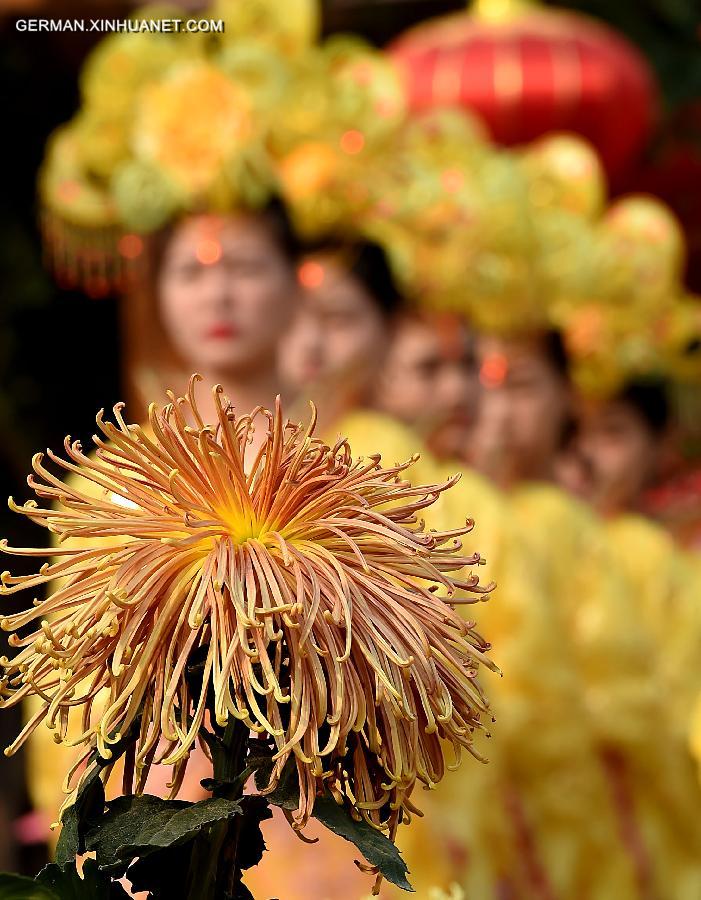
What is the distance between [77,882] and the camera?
0.62m

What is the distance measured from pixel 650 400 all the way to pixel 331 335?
5.01 ft

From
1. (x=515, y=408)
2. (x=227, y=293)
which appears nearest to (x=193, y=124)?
(x=227, y=293)

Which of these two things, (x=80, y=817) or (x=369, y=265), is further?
(x=369, y=265)

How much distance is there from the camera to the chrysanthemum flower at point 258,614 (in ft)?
1.93

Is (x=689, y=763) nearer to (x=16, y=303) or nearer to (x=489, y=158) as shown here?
(x=489, y=158)

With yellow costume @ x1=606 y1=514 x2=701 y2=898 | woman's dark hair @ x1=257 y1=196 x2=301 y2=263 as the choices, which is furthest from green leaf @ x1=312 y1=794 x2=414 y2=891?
yellow costume @ x1=606 y1=514 x2=701 y2=898

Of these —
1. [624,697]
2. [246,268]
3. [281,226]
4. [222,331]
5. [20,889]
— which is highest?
[281,226]

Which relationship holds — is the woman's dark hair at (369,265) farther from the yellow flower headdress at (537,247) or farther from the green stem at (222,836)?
the green stem at (222,836)

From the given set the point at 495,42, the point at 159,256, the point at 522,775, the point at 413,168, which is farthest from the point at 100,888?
the point at 495,42

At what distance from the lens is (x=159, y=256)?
2234mm

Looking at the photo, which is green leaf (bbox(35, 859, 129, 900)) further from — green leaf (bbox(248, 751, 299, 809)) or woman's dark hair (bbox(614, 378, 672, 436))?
woman's dark hair (bbox(614, 378, 672, 436))

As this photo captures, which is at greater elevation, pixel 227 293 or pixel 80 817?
pixel 227 293

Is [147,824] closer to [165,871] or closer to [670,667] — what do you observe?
[165,871]

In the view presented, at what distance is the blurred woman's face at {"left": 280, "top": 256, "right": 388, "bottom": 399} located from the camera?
84.7 inches
